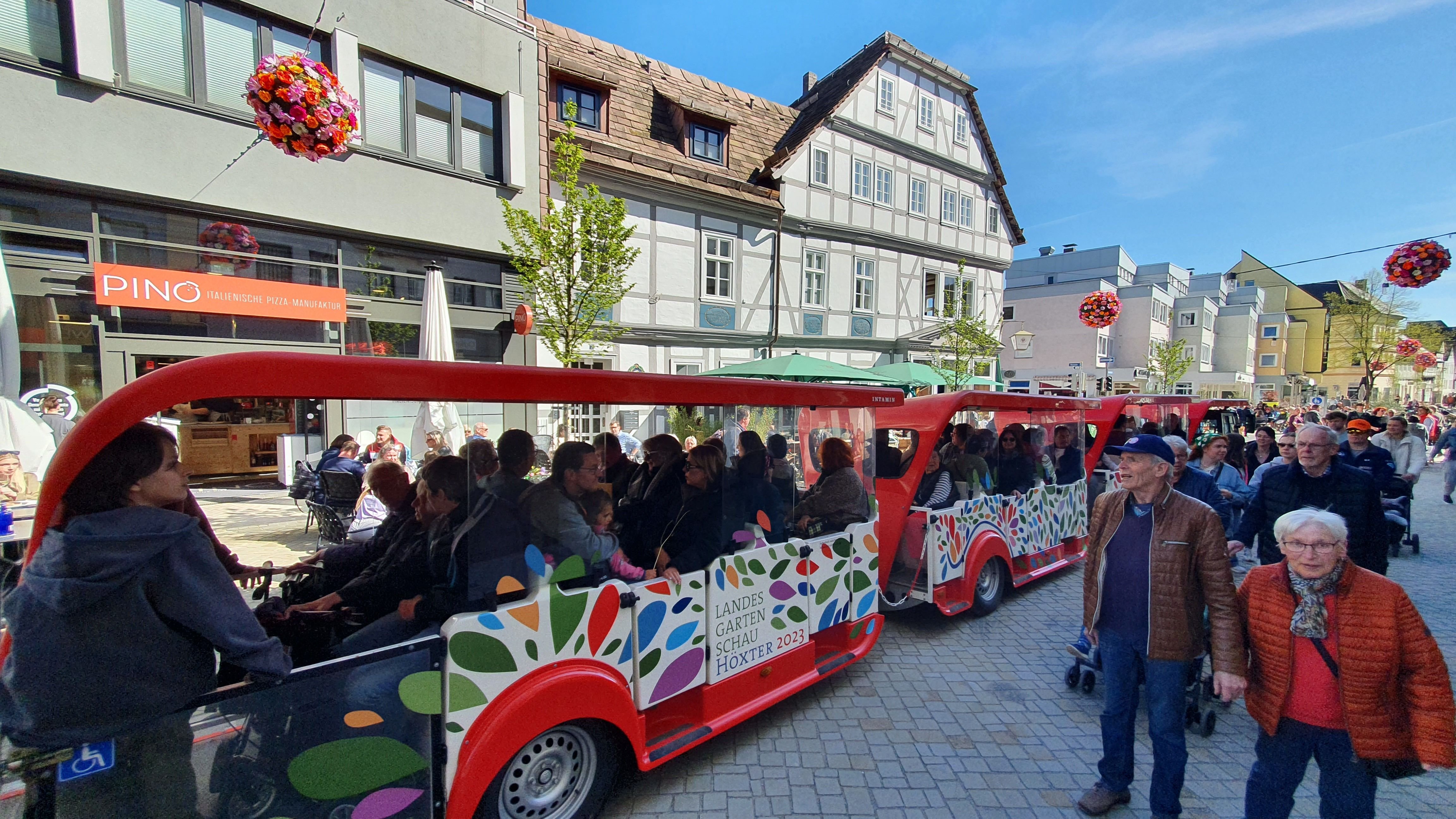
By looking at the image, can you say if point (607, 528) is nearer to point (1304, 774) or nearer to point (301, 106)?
point (1304, 774)

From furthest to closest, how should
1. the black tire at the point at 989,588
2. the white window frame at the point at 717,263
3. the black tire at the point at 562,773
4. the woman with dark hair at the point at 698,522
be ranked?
the white window frame at the point at 717,263 < the black tire at the point at 989,588 < the woman with dark hair at the point at 698,522 < the black tire at the point at 562,773

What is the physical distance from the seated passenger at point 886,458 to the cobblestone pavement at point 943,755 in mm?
1508

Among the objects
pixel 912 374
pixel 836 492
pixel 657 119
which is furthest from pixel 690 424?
pixel 657 119

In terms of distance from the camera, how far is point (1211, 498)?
173 inches

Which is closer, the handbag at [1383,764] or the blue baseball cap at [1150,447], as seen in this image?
the handbag at [1383,764]

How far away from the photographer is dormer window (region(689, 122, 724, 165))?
14.9 m

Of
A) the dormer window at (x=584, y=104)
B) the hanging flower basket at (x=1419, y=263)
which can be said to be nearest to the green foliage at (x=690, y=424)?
the hanging flower basket at (x=1419, y=263)

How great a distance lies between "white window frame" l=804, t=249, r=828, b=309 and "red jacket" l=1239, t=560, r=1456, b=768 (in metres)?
14.9

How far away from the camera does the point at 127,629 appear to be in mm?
1639

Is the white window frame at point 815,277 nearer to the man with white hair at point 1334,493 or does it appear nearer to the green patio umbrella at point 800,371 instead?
the green patio umbrella at point 800,371

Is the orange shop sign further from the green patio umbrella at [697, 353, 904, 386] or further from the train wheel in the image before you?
the train wheel

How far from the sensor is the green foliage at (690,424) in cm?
320

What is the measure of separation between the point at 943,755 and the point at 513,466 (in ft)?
10.0

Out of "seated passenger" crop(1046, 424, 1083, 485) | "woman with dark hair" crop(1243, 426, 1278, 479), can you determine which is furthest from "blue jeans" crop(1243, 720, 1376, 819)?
"woman with dark hair" crop(1243, 426, 1278, 479)
